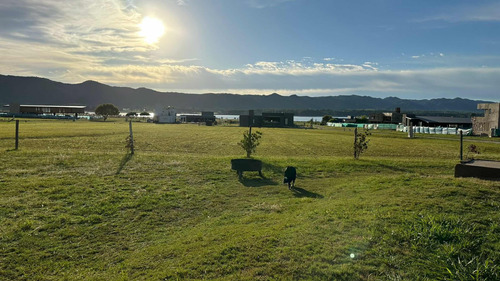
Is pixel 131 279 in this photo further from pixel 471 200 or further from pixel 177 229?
pixel 471 200

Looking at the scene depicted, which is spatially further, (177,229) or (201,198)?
(201,198)

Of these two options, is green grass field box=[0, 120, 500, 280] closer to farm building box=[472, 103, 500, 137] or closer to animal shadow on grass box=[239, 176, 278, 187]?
animal shadow on grass box=[239, 176, 278, 187]

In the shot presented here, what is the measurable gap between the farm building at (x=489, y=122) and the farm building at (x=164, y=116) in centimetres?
9047

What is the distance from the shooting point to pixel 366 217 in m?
8.23

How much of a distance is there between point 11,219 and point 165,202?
4637mm

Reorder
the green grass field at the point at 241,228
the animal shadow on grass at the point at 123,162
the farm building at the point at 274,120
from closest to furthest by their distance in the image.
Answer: the green grass field at the point at 241,228 → the animal shadow on grass at the point at 123,162 → the farm building at the point at 274,120

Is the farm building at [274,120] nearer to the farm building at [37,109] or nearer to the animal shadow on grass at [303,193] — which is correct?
the animal shadow on grass at [303,193]

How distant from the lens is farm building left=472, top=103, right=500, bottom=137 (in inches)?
2260

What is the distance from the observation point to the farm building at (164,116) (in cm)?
11256

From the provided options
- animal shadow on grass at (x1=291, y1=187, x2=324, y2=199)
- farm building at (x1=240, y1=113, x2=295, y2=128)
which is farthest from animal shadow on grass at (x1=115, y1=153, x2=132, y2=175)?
farm building at (x1=240, y1=113, x2=295, y2=128)

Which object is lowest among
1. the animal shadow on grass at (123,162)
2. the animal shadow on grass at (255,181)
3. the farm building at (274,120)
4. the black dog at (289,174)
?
the animal shadow on grass at (255,181)

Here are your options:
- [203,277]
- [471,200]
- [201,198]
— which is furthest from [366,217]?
[201,198]

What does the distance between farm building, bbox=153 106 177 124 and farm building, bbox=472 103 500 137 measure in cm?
9047

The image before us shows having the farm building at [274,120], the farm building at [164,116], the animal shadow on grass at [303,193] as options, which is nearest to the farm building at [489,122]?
the farm building at [274,120]
